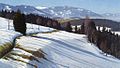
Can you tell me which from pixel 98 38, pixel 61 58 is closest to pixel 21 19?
pixel 61 58

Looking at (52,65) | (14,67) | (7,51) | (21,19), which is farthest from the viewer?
(21,19)

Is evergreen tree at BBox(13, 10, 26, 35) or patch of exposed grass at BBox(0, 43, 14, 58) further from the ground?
patch of exposed grass at BBox(0, 43, 14, 58)

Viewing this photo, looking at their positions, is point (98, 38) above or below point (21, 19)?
below

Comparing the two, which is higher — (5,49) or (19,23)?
(5,49)

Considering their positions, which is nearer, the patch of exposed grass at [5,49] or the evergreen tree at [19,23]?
the patch of exposed grass at [5,49]

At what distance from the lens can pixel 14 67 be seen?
4791 cm

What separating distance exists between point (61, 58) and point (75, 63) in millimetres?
3278

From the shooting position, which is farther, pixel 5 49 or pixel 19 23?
pixel 19 23

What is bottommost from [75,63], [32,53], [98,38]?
[98,38]

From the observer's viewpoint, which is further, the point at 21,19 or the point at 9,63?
the point at 21,19

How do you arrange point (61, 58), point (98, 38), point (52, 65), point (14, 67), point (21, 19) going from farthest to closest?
point (98, 38) → point (21, 19) → point (61, 58) → point (52, 65) → point (14, 67)

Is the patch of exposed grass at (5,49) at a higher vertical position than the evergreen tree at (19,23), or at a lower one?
higher

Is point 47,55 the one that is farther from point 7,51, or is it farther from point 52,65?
point 7,51

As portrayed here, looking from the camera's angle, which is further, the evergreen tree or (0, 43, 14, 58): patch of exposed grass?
the evergreen tree
